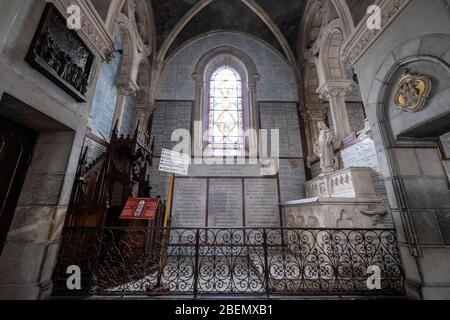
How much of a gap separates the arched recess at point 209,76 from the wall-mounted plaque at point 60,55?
13.7 ft

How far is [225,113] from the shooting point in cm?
782

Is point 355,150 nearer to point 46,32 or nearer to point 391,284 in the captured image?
point 391,284

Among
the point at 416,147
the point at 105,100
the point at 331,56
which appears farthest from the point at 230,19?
the point at 416,147

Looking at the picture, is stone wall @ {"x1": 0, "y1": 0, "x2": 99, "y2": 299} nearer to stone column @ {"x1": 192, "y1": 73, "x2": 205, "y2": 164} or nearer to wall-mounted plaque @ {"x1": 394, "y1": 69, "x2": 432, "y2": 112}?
stone column @ {"x1": 192, "y1": 73, "x2": 205, "y2": 164}

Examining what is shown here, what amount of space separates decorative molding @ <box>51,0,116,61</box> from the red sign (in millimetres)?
2905

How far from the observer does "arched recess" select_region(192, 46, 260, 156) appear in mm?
7391

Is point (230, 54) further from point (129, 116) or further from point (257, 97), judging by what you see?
point (129, 116)

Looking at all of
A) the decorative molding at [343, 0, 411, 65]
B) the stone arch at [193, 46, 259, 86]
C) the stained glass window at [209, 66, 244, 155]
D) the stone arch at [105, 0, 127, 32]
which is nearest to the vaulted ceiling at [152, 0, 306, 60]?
the stone arch at [193, 46, 259, 86]

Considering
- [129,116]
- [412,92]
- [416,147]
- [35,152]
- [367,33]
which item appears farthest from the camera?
[129,116]

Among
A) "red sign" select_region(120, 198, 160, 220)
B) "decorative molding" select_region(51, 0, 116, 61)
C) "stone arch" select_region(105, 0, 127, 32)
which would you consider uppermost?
"stone arch" select_region(105, 0, 127, 32)

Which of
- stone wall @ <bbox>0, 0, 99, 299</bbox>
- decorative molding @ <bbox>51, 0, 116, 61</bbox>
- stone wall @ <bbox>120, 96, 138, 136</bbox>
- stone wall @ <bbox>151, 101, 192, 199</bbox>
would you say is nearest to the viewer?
stone wall @ <bbox>0, 0, 99, 299</bbox>

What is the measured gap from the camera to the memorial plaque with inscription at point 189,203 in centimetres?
614

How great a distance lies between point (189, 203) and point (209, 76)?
5.39 metres

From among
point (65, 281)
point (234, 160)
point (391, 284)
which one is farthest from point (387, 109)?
point (65, 281)
